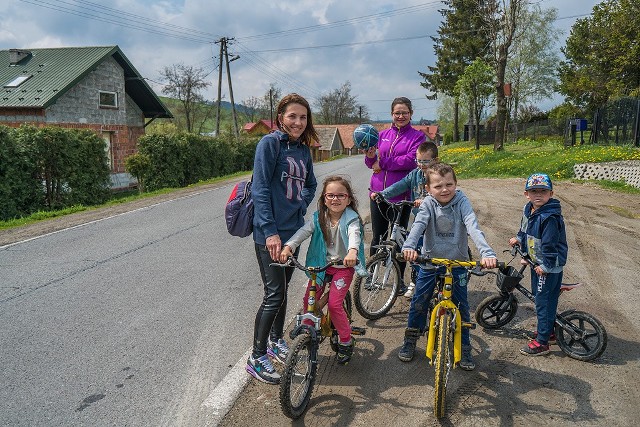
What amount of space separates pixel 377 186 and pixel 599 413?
2.98 meters

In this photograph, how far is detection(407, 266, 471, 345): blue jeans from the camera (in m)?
3.72

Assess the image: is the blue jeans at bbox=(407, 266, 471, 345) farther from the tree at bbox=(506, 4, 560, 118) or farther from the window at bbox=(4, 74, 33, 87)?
the tree at bbox=(506, 4, 560, 118)

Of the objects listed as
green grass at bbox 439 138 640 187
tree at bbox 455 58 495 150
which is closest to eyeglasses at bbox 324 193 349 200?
green grass at bbox 439 138 640 187

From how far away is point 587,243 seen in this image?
8.14 meters

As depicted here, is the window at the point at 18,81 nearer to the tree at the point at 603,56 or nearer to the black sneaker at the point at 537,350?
the black sneaker at the point at 537,350

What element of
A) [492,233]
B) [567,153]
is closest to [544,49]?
[567,153]

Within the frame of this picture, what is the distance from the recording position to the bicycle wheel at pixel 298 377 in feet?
9.95

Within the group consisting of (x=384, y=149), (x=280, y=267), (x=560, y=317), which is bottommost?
(x=560, y=317)

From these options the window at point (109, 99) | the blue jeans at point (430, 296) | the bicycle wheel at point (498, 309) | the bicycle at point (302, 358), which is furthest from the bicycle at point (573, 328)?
the window at point (109, 99)

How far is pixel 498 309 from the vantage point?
4.68 metres

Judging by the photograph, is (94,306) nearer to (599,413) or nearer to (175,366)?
Answer: (175,366)

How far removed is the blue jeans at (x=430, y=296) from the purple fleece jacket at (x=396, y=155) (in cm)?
154

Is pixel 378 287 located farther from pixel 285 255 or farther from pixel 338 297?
pixel 285 255

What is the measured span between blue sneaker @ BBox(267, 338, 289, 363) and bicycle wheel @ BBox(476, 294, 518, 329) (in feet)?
6.44
